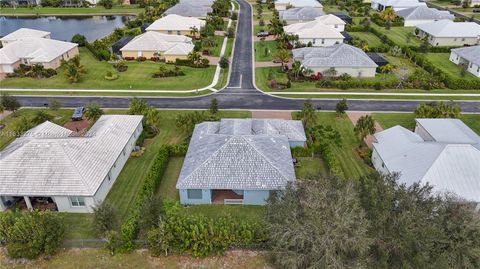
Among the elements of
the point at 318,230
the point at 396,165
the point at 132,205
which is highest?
the point at 318,230

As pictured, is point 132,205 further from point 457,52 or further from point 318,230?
point 457,52

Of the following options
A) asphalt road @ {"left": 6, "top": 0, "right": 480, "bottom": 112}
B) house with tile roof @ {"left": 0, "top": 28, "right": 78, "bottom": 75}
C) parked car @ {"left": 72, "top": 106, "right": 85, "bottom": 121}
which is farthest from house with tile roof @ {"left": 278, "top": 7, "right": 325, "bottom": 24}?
parked car @ {"left": 72, "top": 106, "right": 85, "bottom": 121}

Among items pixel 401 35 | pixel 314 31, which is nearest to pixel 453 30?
pixel 401 35

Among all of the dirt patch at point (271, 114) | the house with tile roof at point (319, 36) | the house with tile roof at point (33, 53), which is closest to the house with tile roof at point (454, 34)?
the house with tile roof at point (319, 36)

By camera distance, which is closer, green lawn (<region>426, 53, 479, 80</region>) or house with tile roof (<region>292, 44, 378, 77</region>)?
house with tile roof (<region>292, 44, 378, 77</region>)

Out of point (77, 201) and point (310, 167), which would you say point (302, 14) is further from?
point (77, 201)

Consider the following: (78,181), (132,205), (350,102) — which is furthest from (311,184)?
(350,102)

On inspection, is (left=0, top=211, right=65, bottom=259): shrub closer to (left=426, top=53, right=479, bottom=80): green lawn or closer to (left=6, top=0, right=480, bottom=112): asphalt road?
(left=6, top=0, right=480, bottom=112): asphalt road

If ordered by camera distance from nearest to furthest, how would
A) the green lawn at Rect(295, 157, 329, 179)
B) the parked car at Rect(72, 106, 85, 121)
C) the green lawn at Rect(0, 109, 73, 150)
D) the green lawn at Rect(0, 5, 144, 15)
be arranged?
the green lawn at Rect(295, 157, 329, 179) < the green lawn at Rect(0, 109, 73, 150) < the parked car at Rect(72, 106, 85, 121) < the green lawn at Rect(0, 5, 144, 15)
